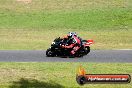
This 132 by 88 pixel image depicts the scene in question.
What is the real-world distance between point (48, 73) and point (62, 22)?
19.9m

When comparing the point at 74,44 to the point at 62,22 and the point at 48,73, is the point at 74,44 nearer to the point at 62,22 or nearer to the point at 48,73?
the point at 48,73

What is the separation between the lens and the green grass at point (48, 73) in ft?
56.2

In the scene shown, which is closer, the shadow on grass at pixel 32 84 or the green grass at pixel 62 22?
the shadow on grass at pixel 32 84

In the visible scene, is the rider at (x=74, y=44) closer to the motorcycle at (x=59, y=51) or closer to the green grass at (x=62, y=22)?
the motorcycle at (x=59, y=51)

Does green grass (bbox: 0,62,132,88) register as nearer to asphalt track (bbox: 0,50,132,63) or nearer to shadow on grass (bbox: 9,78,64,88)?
shadow on grass (bbox: 9,78,64,88)

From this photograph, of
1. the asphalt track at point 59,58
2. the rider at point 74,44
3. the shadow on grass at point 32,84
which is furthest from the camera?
the rider at point 74,44

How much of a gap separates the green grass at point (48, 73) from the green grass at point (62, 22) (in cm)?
653

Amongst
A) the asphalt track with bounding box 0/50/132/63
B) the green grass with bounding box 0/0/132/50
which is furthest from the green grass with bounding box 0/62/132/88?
the green grass with bounding box 0/0/132/50

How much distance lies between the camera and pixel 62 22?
38719 mm

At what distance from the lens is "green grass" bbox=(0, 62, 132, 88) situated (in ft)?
56.2

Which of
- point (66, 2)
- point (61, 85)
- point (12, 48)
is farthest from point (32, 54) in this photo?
point (66, 2)

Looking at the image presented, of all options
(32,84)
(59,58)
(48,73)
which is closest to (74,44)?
(59,58)

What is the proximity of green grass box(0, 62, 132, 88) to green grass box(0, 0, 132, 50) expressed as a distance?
653 cm

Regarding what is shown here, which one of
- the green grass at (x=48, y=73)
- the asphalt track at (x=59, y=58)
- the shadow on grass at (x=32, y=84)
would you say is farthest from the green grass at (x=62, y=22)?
the shadow on grass at (x=32, y=84)
